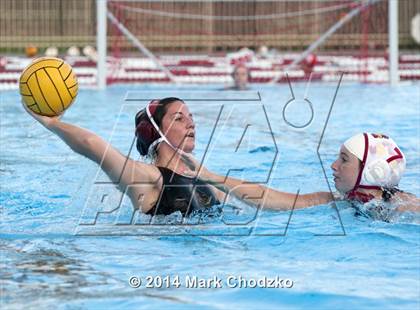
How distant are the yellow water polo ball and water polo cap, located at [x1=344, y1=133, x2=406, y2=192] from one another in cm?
141

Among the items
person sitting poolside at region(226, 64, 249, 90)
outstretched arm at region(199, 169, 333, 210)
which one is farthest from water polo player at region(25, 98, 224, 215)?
person sitting poolside at region(226, 64, 249, 90)

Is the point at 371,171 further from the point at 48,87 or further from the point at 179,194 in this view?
the point at 48,87

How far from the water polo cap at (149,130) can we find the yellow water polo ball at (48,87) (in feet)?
1.16

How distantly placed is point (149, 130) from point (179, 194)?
1.13 feet

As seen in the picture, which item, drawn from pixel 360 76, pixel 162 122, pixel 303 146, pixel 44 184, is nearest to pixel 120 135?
pixel 303 146

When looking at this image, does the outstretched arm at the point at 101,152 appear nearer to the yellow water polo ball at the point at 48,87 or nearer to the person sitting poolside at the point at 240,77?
the yellow water polo ball at the point at 48,87

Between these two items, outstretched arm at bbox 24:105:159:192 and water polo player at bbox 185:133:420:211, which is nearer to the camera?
outstretched arm at bbox 24:105:159:192

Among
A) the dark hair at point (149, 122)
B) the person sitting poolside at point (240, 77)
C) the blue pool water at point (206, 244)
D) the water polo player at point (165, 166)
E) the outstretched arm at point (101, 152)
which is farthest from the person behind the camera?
the person sitting poolside at point (240, 77)

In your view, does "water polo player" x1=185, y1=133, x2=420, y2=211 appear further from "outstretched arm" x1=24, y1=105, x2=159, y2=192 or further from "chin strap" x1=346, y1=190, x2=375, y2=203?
"outstretched arm" x1=24, y1=105, x2=159, y2=192

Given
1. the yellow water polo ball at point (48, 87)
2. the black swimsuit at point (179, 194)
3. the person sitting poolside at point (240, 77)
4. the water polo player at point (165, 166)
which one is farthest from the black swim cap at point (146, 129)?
the person sitting poolside at point (240, 77)

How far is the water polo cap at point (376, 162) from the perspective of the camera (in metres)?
4.74

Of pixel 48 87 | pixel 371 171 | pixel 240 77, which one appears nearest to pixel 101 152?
pixel 48 87

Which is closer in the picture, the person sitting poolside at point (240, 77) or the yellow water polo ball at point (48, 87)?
the yellow water polo ball at point (48, 87)

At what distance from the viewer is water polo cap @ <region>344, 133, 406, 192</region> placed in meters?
4.74
